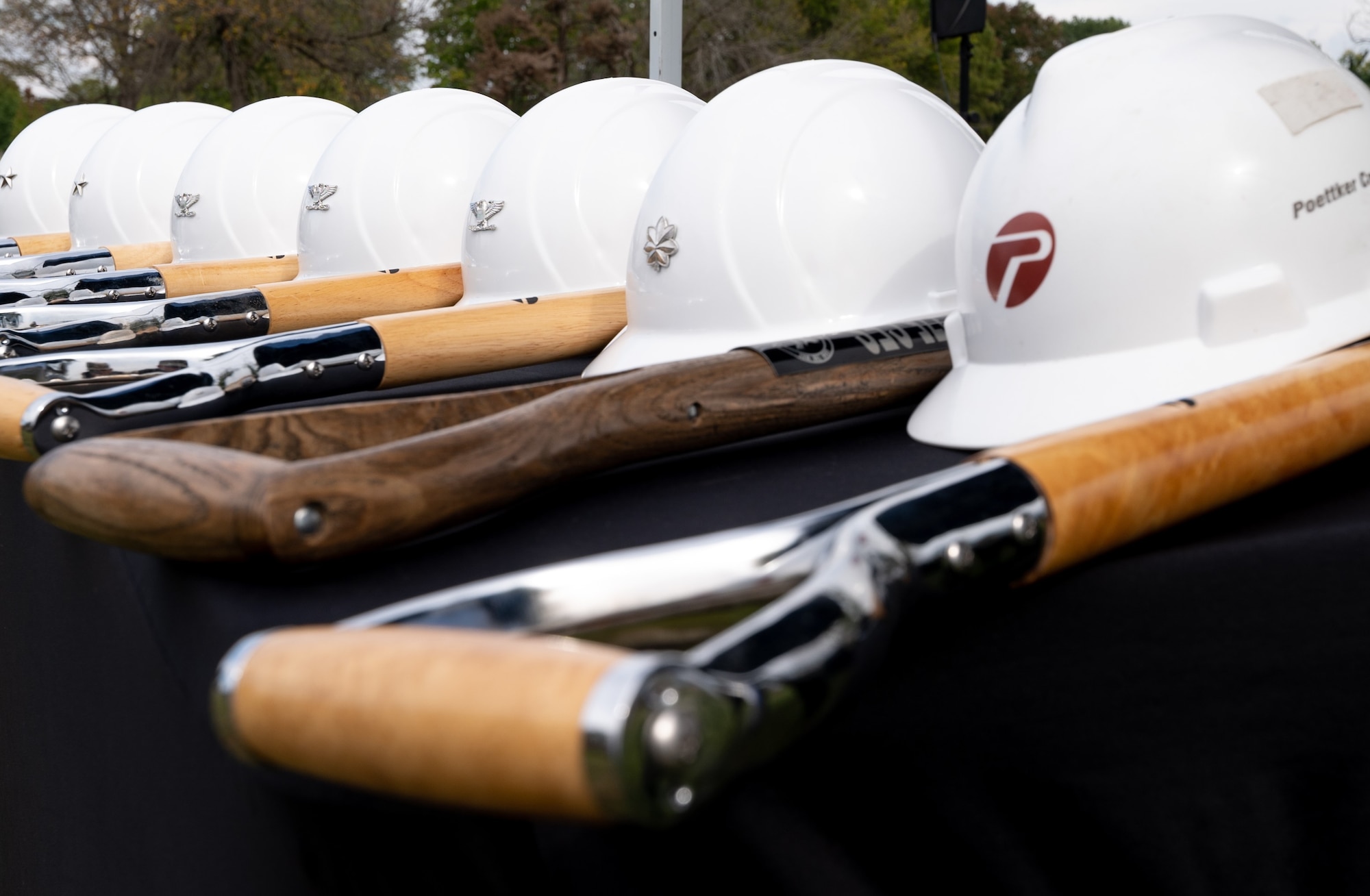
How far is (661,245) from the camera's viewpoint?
1431mm

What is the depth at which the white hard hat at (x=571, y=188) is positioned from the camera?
1800 millimetres

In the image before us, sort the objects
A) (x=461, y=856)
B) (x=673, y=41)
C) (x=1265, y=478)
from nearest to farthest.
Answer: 1. (x=461, y=856)
2. (x=1265, y=478)
3. (x=673, y=41)

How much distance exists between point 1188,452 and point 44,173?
14.6 feet

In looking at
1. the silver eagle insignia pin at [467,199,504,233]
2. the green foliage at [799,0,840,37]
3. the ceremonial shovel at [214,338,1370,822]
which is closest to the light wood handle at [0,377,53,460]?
the ceremonial shovel at [214,338,1370,822]

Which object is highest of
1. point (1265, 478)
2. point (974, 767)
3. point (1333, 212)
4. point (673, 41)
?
point (673, 41)

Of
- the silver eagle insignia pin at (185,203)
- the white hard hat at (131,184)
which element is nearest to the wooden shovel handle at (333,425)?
the silver eagle insignia pin at (185,203)

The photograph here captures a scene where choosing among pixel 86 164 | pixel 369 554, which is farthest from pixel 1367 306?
pixel 86 164

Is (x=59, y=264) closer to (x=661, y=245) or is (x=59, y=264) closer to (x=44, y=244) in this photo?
(x=44, y=244)

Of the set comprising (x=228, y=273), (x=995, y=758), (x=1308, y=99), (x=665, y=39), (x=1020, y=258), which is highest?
(x=665, y=39)

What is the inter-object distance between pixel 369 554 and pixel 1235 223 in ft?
2.29

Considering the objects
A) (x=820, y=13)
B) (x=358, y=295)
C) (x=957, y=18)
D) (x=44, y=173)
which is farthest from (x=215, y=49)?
(x=358, y=295)

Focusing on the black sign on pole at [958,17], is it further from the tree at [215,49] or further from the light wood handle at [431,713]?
the tree at [215,49]

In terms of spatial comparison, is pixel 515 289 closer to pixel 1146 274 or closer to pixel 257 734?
pixel 1146 274

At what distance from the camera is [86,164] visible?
3514mm
